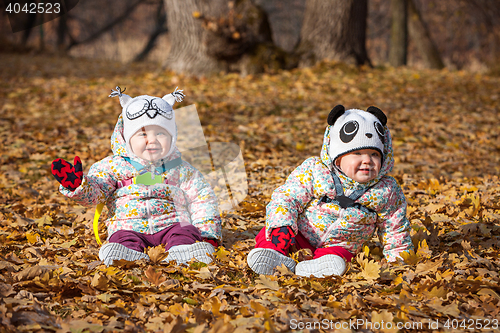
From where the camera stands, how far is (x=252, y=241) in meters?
3.46

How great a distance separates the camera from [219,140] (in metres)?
6.47

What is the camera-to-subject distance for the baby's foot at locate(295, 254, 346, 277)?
108 inches

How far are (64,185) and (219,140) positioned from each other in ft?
12.5

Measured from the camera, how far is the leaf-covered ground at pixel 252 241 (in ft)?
7.71

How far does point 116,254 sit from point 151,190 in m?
0.51

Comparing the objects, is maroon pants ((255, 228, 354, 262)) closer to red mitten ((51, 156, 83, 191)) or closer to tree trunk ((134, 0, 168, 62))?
red mitten ((51, 156, 83, 191))

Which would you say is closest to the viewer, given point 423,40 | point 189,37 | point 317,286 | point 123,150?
point 317,286

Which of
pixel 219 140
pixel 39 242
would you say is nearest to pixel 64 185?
pixel 39 242

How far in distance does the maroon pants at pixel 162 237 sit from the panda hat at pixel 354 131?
1085 millimetres

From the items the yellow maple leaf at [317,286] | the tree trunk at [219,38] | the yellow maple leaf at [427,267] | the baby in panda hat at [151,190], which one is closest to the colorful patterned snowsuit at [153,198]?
the baby in panda hat at [151,190]

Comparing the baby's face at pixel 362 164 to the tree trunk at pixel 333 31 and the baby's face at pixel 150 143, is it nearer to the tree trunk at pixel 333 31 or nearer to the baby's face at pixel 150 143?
the baby's face at pixel 150 143

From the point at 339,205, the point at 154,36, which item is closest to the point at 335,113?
the point at 339,205

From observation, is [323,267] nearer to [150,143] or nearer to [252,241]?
[252,241]

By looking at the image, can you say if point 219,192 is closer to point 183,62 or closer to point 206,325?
point 206,325
